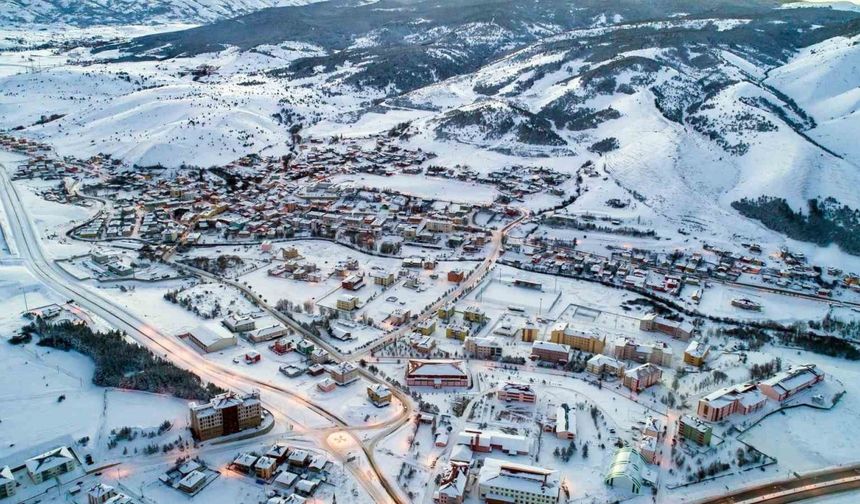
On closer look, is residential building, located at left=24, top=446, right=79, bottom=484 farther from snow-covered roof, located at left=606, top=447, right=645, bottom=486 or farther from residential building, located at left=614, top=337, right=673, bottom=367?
residential building, located at left=614, top=337, right=673, bottom=367

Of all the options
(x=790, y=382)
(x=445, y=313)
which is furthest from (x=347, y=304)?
(x=790, y=382)

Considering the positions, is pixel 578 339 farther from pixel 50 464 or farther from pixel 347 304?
pixel 50 464

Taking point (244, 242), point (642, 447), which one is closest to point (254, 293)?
point (244, 242)

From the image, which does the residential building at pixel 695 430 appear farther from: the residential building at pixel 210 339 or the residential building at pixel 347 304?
the residential building at pixel 210 339

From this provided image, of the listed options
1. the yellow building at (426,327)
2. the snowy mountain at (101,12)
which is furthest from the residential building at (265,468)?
the snowy mountain at (101,12)

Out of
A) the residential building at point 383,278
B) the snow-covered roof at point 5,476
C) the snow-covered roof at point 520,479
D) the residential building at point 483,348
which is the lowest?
the residential building at point 383,278

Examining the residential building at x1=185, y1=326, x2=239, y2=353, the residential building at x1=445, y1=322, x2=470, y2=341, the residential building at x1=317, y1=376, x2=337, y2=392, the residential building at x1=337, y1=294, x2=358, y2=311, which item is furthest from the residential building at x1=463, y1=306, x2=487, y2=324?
the residential building at x1=185, y1=326, x2=239, y2=353

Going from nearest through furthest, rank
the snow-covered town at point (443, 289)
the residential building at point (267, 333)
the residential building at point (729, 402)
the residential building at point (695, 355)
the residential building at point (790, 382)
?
the snow-covered town at point (443, 289) → the residential building at point (729, 402) → the residential building at point (790, 382) → the residential building at point (695, 355) → the residential building at point (267, 333)
